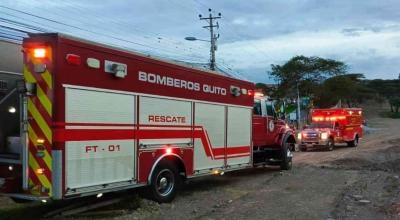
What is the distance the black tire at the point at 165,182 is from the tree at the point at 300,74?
204ft

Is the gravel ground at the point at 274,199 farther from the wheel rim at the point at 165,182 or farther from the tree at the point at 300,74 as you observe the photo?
the tree at the point at 300,74

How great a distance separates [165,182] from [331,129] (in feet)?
75.2

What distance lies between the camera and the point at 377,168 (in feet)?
63.7

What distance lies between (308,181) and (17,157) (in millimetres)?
8629

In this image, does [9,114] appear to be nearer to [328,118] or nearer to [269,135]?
[269,135]

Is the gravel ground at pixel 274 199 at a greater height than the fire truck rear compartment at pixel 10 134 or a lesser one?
lesser

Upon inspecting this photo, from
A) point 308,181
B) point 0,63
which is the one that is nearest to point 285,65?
point 308,181

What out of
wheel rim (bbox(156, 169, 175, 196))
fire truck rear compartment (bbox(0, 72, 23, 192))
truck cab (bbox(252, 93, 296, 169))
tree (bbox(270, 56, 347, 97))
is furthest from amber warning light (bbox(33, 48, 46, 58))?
tree (bbox(270, 56, 347, 97))

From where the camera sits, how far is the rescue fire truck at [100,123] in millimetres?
8594

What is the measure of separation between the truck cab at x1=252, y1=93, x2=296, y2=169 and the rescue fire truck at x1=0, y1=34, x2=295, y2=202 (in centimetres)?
329

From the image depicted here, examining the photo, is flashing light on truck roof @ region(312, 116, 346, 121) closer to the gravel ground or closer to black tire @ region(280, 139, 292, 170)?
the gravel ground

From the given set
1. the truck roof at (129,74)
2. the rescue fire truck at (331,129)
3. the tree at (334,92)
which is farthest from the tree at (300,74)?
the truck roof at (129,74)

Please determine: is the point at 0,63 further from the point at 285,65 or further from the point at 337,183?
the point at 285,65

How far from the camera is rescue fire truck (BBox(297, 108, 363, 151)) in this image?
103 ft
